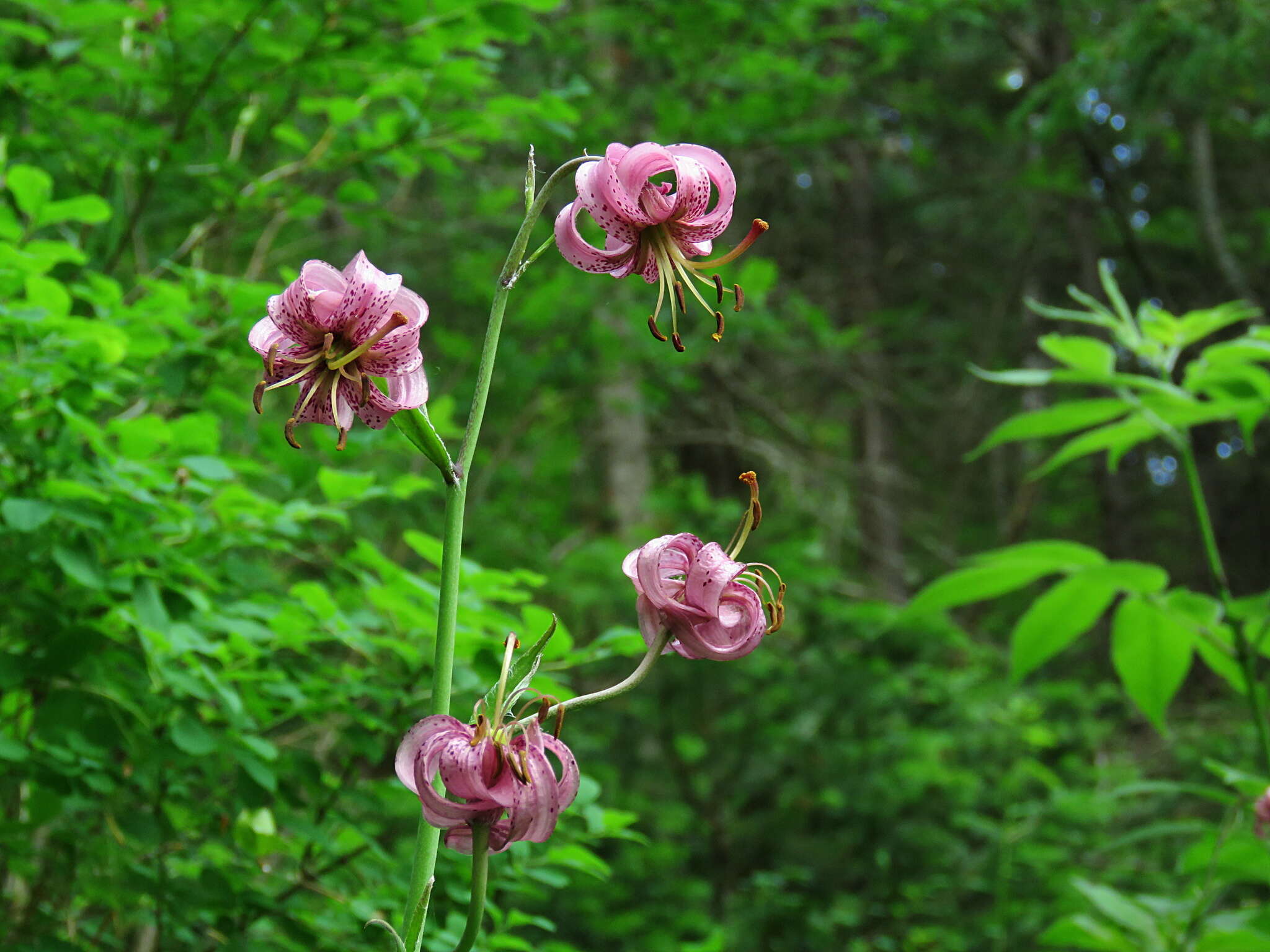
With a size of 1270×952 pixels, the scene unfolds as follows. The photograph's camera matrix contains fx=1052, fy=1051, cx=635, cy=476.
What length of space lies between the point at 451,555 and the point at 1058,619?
114 cm

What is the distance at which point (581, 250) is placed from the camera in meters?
0.91

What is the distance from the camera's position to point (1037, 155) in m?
9.55

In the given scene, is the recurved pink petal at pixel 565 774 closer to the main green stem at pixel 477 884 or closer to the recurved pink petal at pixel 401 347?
the main green stem at pixel 477 884

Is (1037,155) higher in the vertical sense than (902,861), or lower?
higher

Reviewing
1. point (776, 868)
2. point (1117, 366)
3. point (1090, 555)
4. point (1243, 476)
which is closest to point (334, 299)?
point (1090, 555)

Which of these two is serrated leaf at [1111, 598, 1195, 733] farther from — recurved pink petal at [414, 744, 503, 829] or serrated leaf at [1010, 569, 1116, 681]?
recurved pink petal at [414, 744, 503, 829]

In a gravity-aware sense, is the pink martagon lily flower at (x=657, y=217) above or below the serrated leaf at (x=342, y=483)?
below

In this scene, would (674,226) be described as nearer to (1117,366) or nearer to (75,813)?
(75,813)

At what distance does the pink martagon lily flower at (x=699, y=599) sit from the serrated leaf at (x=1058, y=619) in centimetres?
89

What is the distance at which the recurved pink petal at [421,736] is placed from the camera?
75cm

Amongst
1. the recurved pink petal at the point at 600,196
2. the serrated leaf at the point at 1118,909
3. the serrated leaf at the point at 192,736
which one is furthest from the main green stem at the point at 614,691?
the serrated leaf at the point at 1118,909

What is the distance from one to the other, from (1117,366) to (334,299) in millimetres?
7992

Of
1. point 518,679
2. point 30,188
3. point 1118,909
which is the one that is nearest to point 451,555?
point 518,679

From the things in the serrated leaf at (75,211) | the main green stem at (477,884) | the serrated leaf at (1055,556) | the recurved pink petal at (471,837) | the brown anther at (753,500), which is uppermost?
the serrated leaf at (75,211)
